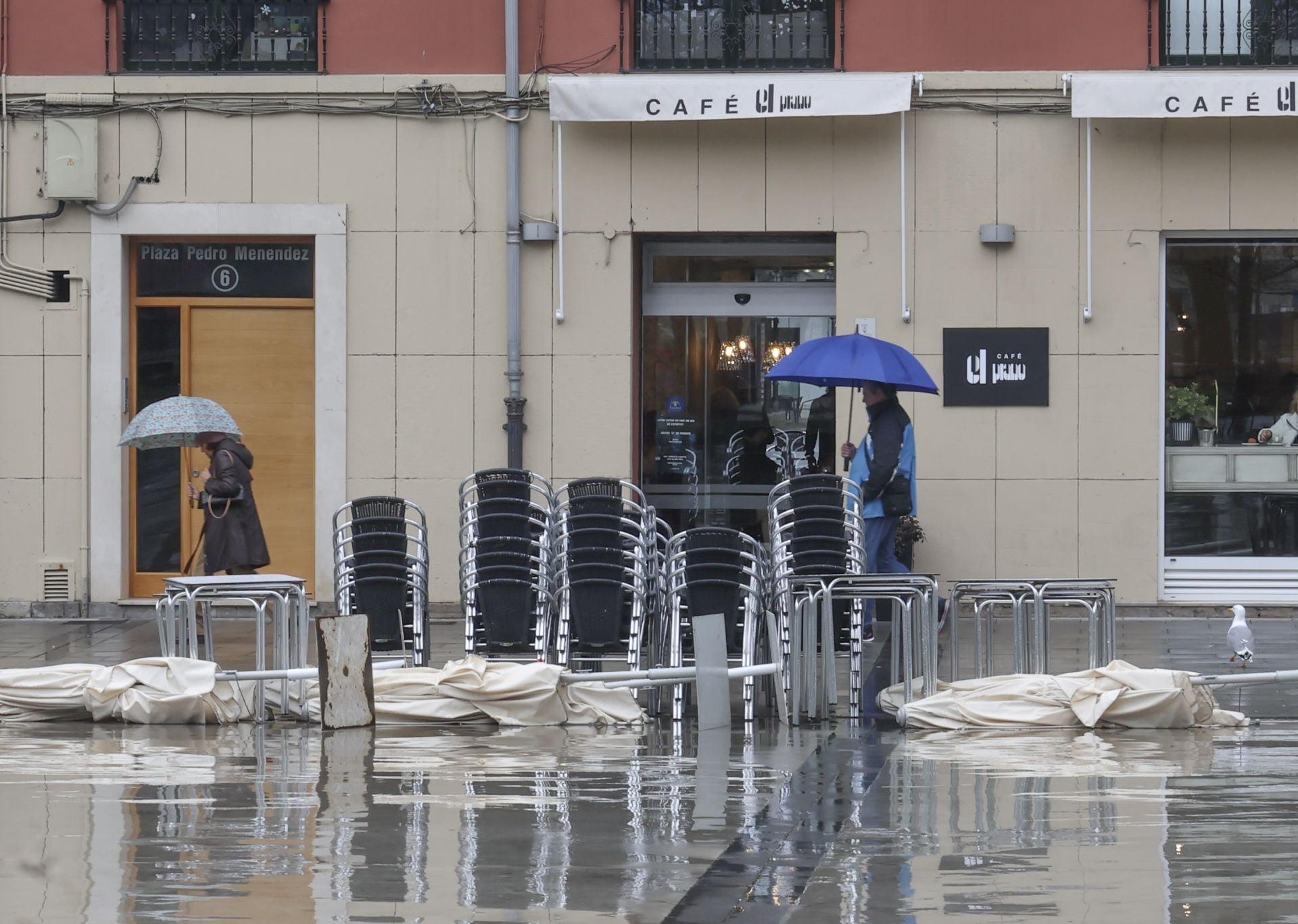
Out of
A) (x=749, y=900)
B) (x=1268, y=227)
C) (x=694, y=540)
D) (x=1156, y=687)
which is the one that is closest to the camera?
(x=749, y=900)

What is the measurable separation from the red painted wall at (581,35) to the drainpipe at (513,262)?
21 centimetres

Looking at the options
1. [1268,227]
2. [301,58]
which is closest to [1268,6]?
[1268,227]

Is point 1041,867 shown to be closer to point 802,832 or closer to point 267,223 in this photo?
point 802,832

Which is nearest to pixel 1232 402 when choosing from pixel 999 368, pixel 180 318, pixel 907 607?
pixel 999 368

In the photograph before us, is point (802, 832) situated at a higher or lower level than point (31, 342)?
lower

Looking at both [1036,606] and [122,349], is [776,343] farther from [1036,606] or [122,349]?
[1036,606]

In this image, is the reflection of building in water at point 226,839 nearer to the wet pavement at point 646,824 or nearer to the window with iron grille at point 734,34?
the wet pavement at point 646,824

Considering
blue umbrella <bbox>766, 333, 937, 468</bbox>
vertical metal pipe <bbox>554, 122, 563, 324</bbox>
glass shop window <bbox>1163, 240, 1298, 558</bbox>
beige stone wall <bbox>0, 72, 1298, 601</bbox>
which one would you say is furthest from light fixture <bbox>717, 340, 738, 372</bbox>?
glass shop window <bbox>1163, 240, 1298, 558</bbox>

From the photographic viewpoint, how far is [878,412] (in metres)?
13.2

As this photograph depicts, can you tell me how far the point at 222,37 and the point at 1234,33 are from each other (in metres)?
8.12

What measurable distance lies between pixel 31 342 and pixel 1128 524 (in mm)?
8941

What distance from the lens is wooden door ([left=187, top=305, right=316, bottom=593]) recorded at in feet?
51.6

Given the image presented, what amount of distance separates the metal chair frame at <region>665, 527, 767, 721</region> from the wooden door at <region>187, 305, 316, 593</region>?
5584 millimetres

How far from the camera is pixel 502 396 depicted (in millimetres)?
15305
